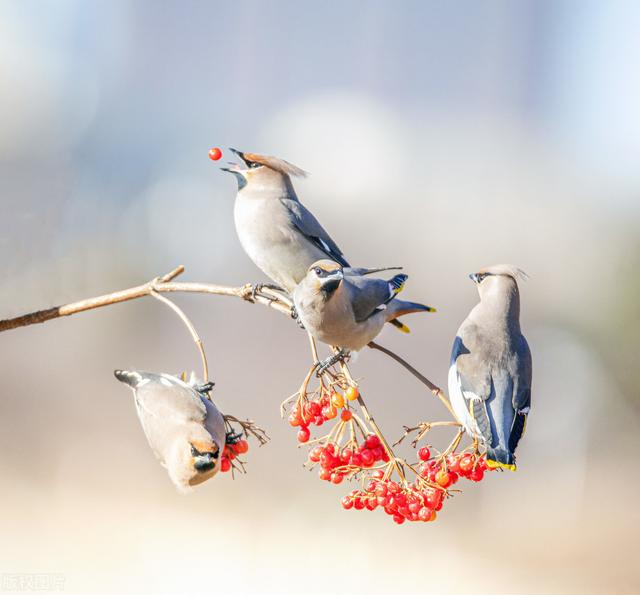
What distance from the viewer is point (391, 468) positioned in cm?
187

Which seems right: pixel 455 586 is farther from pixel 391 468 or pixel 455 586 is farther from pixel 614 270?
pixel 391 468

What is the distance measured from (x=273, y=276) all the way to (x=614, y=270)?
273 inches

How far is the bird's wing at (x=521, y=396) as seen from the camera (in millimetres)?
2023

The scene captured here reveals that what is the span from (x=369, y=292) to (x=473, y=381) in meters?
0.35

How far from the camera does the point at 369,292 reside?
2236mm

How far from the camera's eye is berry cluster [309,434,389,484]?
201cm

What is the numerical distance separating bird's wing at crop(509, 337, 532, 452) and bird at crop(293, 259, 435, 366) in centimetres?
24

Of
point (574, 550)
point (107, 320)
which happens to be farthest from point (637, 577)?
point (107, 320)

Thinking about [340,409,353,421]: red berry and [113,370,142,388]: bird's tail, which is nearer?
[340,409,353,421]: red berry

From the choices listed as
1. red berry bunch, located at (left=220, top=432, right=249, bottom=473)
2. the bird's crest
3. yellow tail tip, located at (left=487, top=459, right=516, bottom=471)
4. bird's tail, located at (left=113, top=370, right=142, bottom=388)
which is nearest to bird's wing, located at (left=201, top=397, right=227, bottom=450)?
red berry bunch, located at (left=220, top=432, right=249, bottom=473)

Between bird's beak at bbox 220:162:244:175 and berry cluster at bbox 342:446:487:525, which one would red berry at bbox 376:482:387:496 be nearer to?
berry cluster at bbox 342:446:487:525

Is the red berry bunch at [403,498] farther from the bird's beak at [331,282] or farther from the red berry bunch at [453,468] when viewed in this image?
the bird's beak at [331,282]

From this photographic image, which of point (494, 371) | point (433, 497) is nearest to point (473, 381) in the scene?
point (494, 371)

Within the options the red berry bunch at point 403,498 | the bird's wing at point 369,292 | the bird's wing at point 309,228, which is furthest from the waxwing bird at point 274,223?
the red berry bunch at point 403,498
